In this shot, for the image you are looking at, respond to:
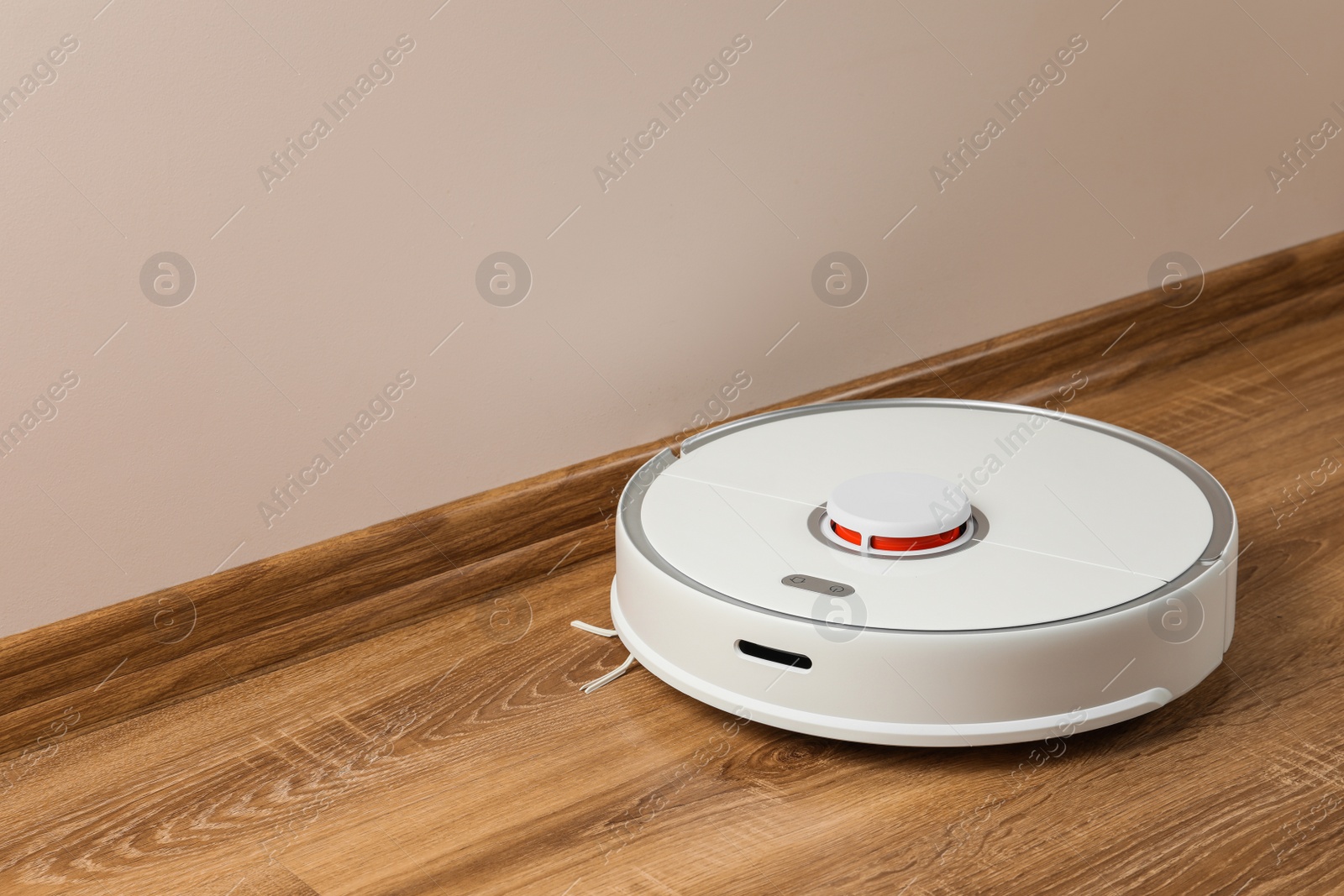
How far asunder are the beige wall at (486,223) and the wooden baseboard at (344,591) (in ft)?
0.06

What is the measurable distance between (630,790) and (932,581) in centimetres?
24

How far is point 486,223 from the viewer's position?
101 cm

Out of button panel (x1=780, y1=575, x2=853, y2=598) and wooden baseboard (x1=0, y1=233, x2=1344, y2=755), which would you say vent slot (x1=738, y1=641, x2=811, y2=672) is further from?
wooden baseboard (x1=0, y1=233, x2=1344, y2=755)

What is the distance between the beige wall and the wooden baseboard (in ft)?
0.06

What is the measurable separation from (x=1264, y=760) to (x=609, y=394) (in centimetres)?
60

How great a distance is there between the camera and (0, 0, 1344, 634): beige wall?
2.81 feet

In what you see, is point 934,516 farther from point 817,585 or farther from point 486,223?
point 486,223

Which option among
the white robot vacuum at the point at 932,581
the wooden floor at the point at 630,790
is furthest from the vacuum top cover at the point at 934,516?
the wooden floor at the point at 630,790

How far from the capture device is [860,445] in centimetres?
101

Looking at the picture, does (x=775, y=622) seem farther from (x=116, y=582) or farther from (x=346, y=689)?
(x=116, y=582)

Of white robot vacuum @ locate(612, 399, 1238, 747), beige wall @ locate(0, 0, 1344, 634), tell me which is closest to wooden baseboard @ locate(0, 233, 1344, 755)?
beige wall @ locate(0, 0, 1344, 634)

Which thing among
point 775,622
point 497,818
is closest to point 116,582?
point 497,818

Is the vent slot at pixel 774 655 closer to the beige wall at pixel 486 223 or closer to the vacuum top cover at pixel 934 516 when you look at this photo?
the vacuum top cover at pixel 934 516

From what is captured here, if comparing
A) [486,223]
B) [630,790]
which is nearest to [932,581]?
[630,790]
